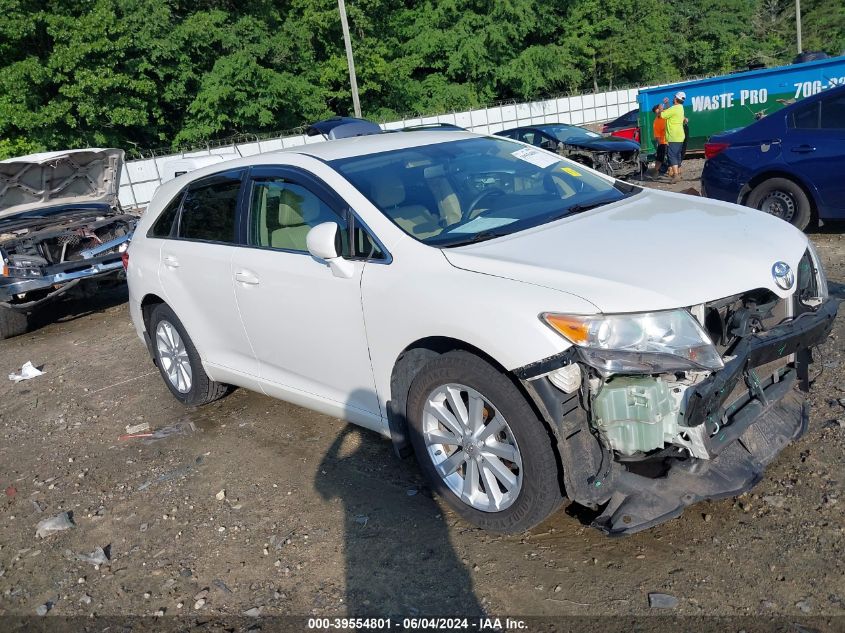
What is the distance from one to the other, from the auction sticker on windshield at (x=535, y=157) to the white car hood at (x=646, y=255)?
0.71 m

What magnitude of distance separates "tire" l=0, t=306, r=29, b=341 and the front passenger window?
5621 mm

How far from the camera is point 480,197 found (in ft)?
Answer: 13.1

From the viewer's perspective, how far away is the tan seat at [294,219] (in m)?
4.06

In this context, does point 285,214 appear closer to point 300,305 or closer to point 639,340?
point 300,305

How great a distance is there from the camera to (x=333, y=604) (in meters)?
3.13

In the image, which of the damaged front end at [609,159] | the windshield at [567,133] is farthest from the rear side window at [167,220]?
the windshield at [567,133]

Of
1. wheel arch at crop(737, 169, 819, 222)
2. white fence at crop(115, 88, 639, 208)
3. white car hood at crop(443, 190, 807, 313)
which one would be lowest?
white fence at crop(115, 88, 639, 208)

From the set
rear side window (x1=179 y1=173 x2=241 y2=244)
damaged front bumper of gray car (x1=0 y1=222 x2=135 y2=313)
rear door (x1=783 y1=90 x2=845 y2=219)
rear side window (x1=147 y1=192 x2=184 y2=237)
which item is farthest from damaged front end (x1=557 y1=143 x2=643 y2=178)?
rear side window (x1=179 y1=173 x2=241 y2=244)

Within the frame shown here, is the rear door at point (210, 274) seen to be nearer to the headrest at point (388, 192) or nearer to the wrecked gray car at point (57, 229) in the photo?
the headrest at point (388, 192)

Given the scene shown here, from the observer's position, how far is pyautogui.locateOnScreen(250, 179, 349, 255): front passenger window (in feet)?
13.2

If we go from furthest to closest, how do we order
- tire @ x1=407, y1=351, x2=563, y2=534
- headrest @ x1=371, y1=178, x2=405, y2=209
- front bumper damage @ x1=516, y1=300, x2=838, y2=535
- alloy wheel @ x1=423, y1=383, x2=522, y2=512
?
1. headrest @ x1=371, y1=178, x2=405, y2=209
2. alloy wheel @ x1=423, y1=383, x2=522, y2=512
3. tire @ x1=407, y1=351, x2=563, y2=534
4. front bumper damage @ x1=516, y1=300, x2=838, y2=535

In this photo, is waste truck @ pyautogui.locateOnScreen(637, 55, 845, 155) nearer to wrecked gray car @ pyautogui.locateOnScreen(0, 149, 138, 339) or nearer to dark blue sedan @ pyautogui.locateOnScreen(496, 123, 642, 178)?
dark blue sedan @ pyautogui.locateOnScreen(496, 123, 642, 178)

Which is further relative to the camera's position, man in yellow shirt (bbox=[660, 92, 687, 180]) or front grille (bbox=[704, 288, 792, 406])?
man in yellow shirt (bbox=[660, 92, 687, 180])

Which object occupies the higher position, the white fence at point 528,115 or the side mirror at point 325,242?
the side mirror at point 325,242
